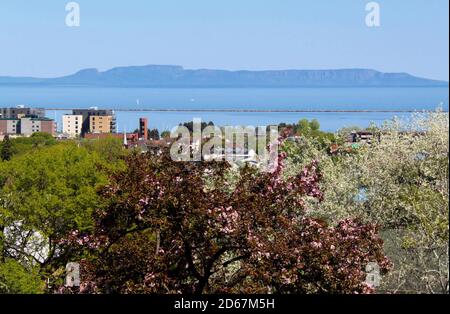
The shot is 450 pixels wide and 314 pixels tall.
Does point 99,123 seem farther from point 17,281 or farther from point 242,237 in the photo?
point 242,237

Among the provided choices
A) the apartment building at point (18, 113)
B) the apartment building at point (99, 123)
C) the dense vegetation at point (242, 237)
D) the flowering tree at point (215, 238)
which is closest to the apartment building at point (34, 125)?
the apartment building at point (18, 113)

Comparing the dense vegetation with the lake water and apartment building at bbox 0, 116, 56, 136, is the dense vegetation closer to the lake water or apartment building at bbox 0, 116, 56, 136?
the lake water

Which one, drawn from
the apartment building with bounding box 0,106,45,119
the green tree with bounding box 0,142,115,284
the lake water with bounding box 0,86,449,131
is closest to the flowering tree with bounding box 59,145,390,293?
the green tree with bounding box 0,142,115,284

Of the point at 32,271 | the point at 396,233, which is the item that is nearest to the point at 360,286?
the point at 396,233

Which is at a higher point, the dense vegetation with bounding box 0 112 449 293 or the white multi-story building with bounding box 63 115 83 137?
the dense vegetation with bounding box 0 112 449 293

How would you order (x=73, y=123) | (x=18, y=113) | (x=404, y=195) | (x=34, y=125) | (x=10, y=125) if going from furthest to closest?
(x=18, y=113) < (x=73, y=123) < (x=10, y=125) < (x=34, y=125) < (x=404, y=195)

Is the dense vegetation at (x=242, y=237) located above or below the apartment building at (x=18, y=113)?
above

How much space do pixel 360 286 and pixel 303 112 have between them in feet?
397

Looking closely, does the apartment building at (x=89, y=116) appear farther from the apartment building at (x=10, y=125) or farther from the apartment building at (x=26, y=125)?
the apartment building at (x=10, y=125)

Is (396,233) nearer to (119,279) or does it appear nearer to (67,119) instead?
(119,279)

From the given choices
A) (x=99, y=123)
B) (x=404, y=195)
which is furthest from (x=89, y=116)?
(x=404, y=195)

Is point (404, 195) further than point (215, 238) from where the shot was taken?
Yes
